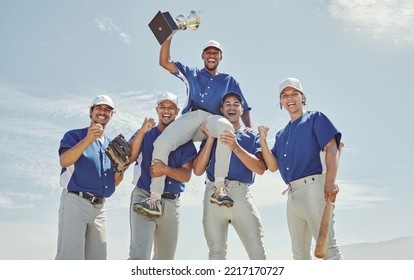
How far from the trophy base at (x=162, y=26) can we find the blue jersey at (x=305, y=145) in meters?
2.71

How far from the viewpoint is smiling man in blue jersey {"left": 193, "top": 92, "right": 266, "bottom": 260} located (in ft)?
25.3

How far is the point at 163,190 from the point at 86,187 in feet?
4.03

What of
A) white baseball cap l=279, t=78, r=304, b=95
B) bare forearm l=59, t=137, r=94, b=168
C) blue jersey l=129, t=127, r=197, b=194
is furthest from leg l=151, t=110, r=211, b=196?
white baseball cap l=279, t=78, r=304, b=95

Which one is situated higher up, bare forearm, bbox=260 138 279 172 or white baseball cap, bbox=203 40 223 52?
white baseball cap, bbox=203 40 223 52

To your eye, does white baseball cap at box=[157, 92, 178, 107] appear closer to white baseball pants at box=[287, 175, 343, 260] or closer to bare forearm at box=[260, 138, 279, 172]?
bare forearm at box=[260, 138, 279, 172]

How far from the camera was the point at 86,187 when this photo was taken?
778 centimetres

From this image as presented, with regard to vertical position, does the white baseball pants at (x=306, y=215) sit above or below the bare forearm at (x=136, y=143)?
below

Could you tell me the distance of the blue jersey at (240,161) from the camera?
7973mm

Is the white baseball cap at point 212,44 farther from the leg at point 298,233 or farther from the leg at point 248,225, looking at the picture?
the leg at point 298,233

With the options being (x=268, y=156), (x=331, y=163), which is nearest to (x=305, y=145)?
(x=331, y=163)

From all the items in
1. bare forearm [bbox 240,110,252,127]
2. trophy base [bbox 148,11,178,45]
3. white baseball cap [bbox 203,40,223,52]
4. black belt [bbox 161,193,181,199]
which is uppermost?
trophy base [bbox 148,11,178,45]

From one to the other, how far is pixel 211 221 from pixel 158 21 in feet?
11.8

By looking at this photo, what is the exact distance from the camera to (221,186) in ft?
25.1

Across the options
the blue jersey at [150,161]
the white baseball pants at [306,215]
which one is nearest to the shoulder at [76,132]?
the blue jersey at [150,161]
